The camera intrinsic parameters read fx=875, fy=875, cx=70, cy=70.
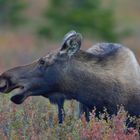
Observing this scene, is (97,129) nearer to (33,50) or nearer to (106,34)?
(33,50)

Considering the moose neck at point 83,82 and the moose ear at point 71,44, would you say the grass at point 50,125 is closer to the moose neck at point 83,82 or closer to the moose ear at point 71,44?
the moose neck at point 83,82

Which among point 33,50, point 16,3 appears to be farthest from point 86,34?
point 33,50

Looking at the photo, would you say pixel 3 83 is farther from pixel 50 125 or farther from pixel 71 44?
pixel 71 44

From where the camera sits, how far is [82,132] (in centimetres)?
670

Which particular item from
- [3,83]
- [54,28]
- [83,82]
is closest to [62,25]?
[54,28]

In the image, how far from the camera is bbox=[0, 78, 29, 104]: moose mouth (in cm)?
764

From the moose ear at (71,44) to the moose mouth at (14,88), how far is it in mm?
480

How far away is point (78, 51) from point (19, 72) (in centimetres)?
57

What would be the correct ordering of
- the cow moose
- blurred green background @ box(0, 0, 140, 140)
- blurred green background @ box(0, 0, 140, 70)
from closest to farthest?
1. the cow moose
2. blurred green background @ box(0, 0, 140, 140)
3. blurred green background @ box(0, 0, 140, 70)

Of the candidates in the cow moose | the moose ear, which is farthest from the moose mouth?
the moose ear

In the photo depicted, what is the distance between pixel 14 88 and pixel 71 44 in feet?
2.09

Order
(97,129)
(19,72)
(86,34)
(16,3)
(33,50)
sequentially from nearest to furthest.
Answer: (97,129), (19,72), (33,50), (86,34), (16,3)

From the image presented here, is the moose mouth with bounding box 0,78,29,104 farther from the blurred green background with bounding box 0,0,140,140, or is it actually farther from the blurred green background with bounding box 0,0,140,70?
the blurred green background with bounding box 0,0,140,70

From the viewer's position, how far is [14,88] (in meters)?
7.73
